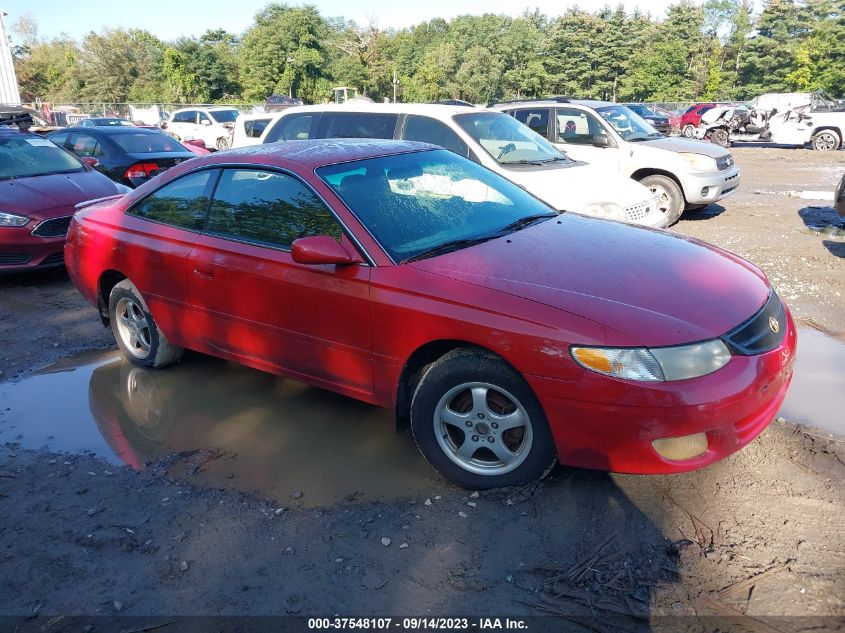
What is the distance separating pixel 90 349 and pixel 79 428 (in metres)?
1.52

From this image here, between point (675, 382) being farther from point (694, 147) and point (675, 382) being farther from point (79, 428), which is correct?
point (694, 147)

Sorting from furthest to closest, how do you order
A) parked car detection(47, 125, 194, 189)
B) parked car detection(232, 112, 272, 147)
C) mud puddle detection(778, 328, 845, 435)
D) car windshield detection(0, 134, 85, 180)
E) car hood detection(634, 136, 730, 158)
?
parked car detection(47, 125, 194, 189), parked car detection(232, 112, 272, 147), car hood detection(634, 136, 730, 158), car windshield detection(0, 134, 85, 180), mud puddle detection(778, 328, 845, 435)

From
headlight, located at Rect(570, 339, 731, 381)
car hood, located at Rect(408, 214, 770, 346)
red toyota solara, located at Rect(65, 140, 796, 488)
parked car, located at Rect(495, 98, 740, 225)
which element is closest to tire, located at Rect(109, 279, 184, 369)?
red toyota solara, located at Rect(65, 140, 796, 488)

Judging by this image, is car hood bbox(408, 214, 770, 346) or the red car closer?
car hood bbox(408, 214, 770, 346)

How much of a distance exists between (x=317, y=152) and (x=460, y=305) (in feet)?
5.39

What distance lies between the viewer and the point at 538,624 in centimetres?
241

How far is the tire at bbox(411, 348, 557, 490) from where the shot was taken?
298 cm

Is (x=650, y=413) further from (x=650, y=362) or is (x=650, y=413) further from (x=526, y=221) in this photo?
(x=526, y=221)

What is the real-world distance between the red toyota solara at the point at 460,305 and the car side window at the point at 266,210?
14mm

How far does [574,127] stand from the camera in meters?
9.91

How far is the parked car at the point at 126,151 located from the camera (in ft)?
35.6

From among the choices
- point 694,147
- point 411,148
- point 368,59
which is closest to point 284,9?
point 368,59

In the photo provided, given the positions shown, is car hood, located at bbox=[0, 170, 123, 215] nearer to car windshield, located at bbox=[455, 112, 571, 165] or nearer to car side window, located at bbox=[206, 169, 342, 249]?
car side window, located at bbox=[206, 169, 342, 249]

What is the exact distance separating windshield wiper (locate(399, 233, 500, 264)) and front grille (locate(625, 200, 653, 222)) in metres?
3.85
